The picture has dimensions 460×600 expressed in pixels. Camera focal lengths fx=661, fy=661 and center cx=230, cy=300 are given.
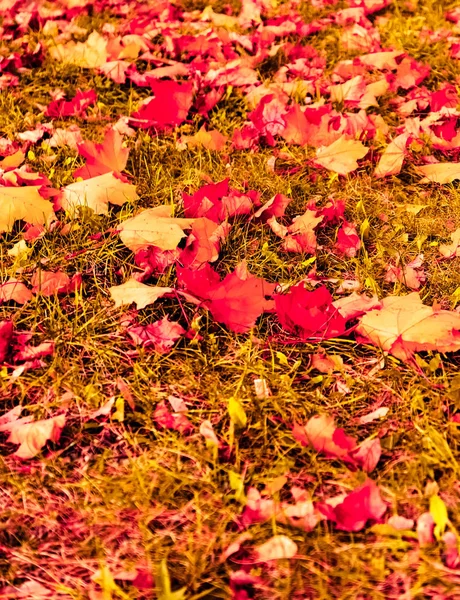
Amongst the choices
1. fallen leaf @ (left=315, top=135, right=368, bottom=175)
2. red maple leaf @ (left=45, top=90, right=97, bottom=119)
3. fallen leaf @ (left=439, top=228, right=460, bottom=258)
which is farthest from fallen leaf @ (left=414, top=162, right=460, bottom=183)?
red maple leaf @ (left=45, top=90, right=97, bottom=119)

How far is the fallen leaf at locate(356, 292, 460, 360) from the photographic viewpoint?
1.73m

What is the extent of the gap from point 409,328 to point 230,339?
49cm

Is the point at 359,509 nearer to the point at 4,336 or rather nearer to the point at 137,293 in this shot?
the point at 137,293

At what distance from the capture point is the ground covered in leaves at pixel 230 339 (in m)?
1.37

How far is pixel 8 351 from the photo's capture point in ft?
5.99

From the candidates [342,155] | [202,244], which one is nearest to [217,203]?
[202,244]

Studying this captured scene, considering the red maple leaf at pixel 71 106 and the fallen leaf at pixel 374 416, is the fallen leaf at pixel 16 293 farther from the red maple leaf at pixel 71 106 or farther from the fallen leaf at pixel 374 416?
the red maple leaf at pixel 71 106

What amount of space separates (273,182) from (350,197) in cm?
29

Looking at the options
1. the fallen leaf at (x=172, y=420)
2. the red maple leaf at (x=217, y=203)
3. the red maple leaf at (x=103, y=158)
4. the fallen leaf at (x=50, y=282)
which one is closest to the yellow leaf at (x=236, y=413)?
the fallen leaf at (x=172, y=420)

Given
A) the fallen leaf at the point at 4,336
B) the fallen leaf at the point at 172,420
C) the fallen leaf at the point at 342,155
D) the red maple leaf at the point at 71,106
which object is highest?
the red maple leaf at the point at 71,106

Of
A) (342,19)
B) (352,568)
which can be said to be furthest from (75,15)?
(352,568)

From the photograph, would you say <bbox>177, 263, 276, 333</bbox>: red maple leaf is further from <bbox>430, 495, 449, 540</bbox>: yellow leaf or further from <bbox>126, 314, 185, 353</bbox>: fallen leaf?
<bbox>430, 495, 449, 540</bbox>: yellow leaf

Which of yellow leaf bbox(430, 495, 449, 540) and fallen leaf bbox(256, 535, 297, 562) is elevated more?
yellow leaf bbox(430, 495, 449, 540)

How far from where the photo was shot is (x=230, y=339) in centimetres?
188
